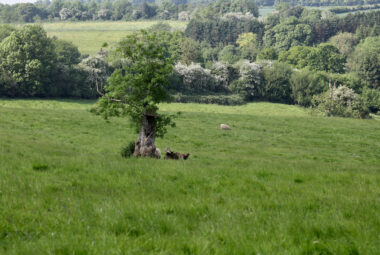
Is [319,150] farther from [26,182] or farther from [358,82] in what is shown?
[358,82]

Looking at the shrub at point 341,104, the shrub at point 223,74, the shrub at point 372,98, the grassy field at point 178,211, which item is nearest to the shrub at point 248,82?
the shrub at point 223,74

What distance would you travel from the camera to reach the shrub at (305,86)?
327 ft

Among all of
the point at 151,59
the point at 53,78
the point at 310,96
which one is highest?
the point at 151,59

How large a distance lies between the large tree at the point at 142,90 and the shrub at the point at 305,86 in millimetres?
87526

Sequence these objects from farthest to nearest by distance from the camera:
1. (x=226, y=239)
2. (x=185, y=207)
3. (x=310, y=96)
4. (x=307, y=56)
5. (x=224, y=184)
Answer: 1. (x=307, y=56)
2. (x=310, y=96)
3. (x=224, y=184)
4. (x=185, y=207)
5. (x=226, y=239)

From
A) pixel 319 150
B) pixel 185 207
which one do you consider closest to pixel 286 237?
pixel 185 207

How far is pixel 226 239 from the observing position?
5555mm

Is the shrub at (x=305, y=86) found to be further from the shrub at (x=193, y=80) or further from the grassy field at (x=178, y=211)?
the grassy field at (x=178, y=211)

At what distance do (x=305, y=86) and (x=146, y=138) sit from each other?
9167cm

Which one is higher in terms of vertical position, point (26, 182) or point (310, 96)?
point (26, 182)

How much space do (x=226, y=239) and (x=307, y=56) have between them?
6100 inches

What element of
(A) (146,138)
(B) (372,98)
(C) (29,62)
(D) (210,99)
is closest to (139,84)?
(A) (146,138)

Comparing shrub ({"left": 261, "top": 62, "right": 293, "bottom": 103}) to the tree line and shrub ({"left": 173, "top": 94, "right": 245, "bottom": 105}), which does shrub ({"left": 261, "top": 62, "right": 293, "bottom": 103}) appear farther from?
shrub ({"left": 173, "top": 94, "right": 245, "bottom": 105})

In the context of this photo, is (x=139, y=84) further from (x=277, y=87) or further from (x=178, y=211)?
(x=277, y=87)
